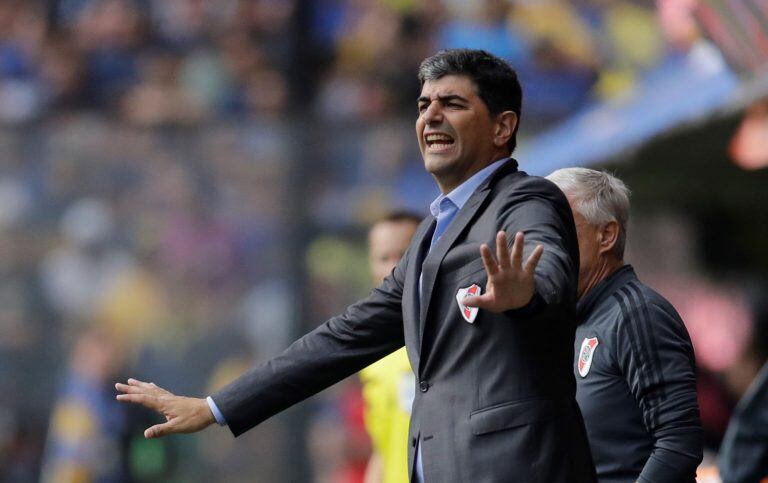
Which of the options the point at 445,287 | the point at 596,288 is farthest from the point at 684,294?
the point at 445,287

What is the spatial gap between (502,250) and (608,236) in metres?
1.20

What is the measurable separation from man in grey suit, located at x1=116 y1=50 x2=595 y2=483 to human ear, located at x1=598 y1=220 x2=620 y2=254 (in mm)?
565

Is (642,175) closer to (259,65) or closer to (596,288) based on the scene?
(259,65)

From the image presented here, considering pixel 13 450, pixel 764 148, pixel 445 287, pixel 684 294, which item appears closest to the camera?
pixel 445 287

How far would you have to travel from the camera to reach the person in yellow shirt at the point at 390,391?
15.7 feet

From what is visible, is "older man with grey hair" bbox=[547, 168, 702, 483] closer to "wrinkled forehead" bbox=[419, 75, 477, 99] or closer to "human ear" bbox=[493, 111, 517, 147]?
"human ear" bbox=[493, 111, 517, 147]

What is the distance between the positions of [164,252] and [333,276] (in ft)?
3.96

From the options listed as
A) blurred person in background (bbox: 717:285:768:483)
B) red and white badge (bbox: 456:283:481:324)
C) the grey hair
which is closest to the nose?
red and white badge (bbox: 456:283:481:324)

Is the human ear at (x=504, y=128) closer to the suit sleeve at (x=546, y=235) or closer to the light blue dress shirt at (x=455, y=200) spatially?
the light blue dress shirt at (x=455, y=200)

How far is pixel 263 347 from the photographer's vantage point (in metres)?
10.0

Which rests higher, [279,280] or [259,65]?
[259,65]

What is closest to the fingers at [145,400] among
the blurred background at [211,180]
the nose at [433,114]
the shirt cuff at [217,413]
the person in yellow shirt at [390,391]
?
the shirt cuff at [217,413]

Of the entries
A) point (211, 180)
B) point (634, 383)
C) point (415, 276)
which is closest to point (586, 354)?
point (634, 383)

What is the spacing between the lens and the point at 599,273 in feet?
12.5
